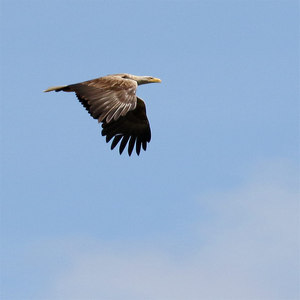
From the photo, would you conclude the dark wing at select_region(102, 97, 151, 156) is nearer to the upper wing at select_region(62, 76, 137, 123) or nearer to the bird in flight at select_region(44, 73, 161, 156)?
the bird in flight at select_region(44, 73, 161, 156)

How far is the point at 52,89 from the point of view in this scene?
82.9 ft

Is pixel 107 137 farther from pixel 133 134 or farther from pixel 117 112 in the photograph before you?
pixel 117 112

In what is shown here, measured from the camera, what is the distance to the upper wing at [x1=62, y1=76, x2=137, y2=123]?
22484 millimetres

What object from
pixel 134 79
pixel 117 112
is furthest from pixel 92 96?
pixel 134 79

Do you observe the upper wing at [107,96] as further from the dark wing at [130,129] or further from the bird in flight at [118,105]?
the dark wing at [130,129]

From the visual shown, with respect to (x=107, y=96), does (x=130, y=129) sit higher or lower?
higher

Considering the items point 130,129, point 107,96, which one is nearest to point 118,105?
point 107,96

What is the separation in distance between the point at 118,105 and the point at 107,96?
567 millimetres

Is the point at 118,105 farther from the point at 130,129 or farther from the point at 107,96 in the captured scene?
the point at 130,129

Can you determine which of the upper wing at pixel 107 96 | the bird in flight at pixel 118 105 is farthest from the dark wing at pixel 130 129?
the upper wing at pixel 107 96

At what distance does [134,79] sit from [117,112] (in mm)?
3721

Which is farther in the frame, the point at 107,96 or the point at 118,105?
the point at 107,96

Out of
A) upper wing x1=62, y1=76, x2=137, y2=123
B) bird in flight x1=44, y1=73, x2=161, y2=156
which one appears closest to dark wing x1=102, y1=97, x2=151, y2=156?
bird in flight x1=44, y1=73, x2=161, y2=156

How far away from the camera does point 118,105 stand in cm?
2266
